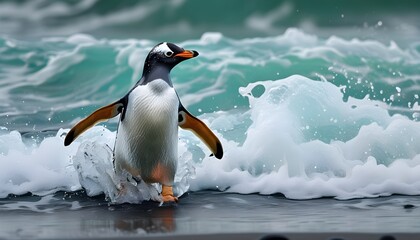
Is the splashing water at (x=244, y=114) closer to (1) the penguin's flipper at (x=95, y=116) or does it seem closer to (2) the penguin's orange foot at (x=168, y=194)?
(2) the penguin's orange foot at (x=168, y=194)

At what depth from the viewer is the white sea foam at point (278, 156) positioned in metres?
6.97

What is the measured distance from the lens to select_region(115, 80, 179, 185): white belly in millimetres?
6352

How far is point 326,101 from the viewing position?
8.58 m

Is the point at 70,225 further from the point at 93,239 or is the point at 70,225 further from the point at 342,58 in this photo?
the point at 342,58

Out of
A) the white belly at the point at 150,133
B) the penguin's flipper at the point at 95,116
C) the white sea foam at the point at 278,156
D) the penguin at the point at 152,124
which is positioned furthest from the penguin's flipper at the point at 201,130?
the penguin's flipper at the point at 95,116

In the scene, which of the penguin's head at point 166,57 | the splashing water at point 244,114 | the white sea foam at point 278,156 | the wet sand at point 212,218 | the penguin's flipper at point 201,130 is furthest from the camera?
the splashing water at point 244,114

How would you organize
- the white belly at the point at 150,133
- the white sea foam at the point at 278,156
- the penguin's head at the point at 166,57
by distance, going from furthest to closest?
the white sea foam at the point at 278,156 < the penguin's head at the point at 166,57 < the white belly at the point at 150,133

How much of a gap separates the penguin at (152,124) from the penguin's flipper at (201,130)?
6 cm

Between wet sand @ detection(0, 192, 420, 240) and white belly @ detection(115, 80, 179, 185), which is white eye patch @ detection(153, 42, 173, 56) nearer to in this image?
white belly @ detection(115, 80, 179, 185)

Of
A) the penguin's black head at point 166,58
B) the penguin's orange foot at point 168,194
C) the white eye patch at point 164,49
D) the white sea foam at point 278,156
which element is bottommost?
the penguin's orange foot at point 168,194

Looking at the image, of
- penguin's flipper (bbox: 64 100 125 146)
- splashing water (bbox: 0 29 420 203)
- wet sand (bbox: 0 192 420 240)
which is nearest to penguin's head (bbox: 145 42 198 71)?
penguin's flipper (bbox: 64 100 125 146)

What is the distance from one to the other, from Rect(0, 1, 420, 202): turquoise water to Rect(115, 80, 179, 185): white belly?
217mm

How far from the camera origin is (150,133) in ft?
20.9

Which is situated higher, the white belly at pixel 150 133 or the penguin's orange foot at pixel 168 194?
the white belly at pixel 150 133
